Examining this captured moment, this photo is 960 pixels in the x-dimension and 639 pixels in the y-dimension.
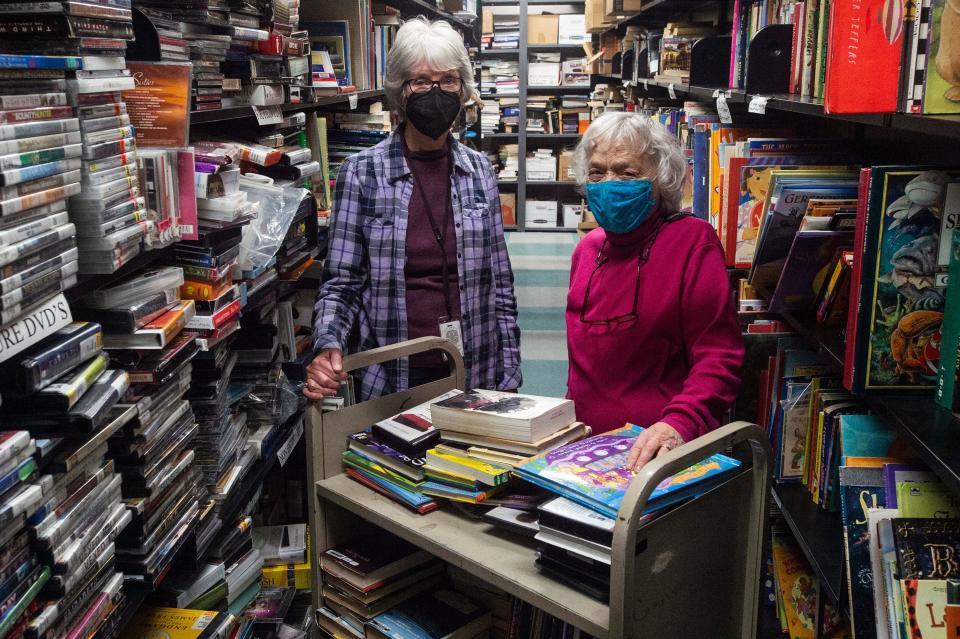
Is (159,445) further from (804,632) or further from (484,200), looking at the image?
(804,632)

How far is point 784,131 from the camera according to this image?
264cm

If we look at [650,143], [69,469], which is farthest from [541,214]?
[69,469]

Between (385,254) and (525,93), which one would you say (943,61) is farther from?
(525,93)

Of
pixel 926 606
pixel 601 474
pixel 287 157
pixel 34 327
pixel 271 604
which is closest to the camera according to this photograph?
pixel 34 327

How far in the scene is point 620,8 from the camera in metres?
5.54

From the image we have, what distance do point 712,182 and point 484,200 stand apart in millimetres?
881

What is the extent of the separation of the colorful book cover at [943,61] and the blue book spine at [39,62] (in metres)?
1.31

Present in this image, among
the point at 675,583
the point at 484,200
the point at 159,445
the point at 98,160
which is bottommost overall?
the point at 675,583

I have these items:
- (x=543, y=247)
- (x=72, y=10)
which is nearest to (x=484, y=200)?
(x=72, y=10)

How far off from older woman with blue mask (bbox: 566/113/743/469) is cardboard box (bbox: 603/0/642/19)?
12.4 feet

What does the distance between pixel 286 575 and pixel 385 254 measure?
0.99m

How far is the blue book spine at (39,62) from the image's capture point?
111 centimetres

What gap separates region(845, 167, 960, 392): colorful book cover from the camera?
150cm

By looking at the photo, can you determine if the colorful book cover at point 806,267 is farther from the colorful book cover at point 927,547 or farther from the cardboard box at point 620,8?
the cardboard box at point 620,8
